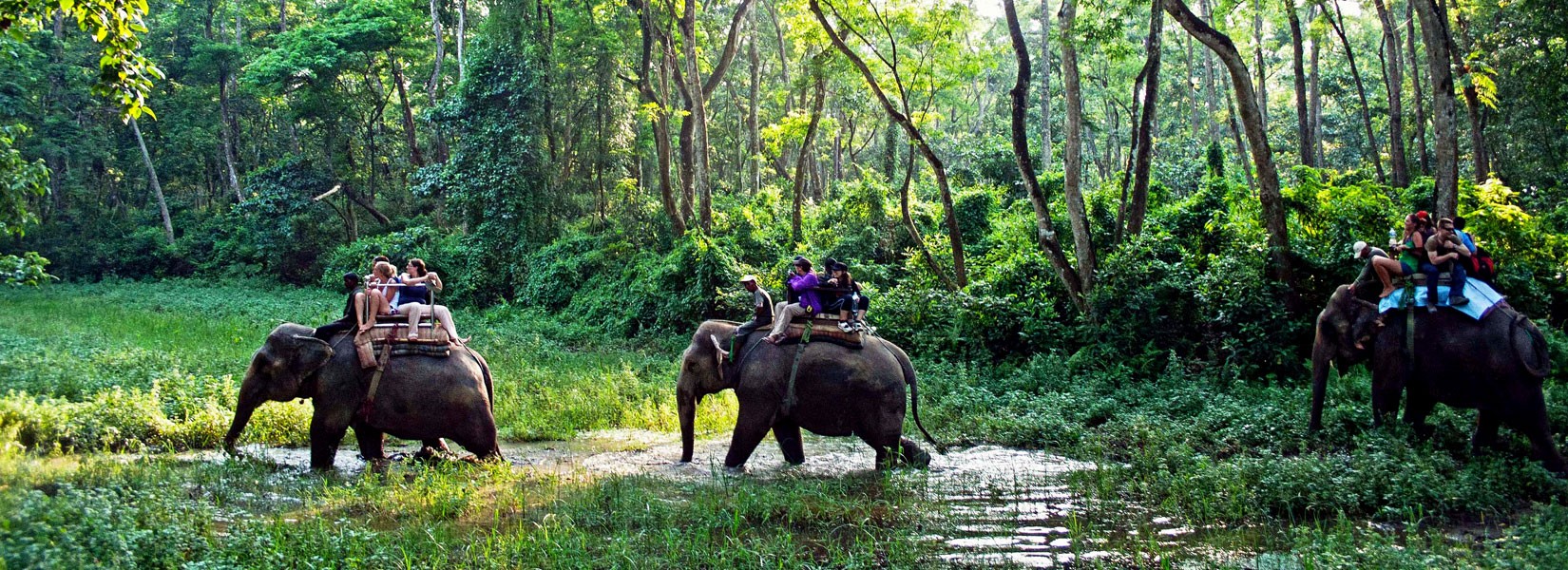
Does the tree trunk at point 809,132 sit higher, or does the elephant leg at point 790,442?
the tree trunk at point 809,132

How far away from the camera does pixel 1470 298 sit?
8.84 m

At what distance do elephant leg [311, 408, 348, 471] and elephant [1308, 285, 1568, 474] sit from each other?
8664 millimetres

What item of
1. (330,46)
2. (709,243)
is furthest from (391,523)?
(330,46)

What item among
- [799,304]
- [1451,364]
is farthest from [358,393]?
[1451,364]

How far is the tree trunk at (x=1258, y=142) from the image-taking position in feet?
42.0

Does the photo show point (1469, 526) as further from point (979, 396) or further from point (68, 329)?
point (68, 329)

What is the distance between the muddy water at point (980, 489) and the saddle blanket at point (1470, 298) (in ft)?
9.94

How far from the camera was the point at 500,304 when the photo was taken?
26.9 m

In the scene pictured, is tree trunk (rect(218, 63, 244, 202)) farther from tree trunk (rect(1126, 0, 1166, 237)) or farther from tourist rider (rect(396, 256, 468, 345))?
tree trunk (rect(1126, 0, 1166, 237))

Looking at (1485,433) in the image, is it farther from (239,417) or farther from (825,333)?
(239,417)

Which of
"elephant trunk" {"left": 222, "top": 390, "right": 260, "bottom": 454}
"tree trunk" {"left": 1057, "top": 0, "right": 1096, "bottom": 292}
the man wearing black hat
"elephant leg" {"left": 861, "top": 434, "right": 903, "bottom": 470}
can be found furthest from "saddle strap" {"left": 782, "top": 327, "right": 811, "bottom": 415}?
"tree trunk" {"left": 1057, "top": 0, "right": 1096, "bottom": 292}

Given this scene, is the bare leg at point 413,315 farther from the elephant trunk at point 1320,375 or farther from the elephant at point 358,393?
the elephant trunk at point 1320,375

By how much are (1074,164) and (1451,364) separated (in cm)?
636

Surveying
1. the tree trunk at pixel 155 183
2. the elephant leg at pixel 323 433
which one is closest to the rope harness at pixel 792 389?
the elephant leg at pixel 323 433
